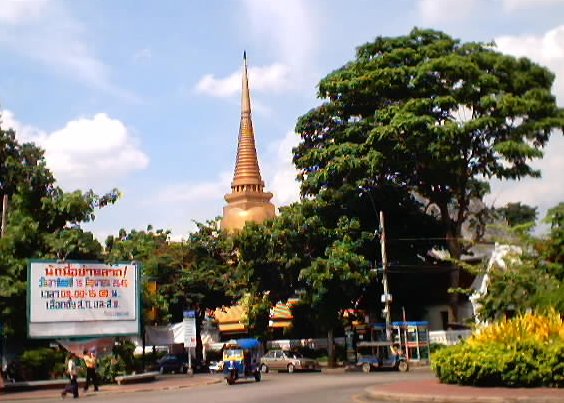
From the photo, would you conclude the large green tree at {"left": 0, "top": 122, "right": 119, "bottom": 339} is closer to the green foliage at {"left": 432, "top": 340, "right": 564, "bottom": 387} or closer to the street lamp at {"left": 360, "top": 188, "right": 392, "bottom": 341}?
the street lamp at {"left": 360, "top": 188, "right": 392, "bottom": 341}

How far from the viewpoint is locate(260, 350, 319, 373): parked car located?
37500 mm

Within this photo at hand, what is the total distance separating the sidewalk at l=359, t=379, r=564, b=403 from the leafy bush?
0.37m

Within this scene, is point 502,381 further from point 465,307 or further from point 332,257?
point 465,307

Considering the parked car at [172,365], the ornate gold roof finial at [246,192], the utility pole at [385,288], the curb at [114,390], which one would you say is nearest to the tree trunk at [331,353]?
the utility pole at [385,288]

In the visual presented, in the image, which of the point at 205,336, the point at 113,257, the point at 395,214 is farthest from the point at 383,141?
the point at 205,336

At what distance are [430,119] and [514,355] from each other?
2056 cm

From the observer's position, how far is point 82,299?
1176 inches

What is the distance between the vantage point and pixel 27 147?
43.2 metres

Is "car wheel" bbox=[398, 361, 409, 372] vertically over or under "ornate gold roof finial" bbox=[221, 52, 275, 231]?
under

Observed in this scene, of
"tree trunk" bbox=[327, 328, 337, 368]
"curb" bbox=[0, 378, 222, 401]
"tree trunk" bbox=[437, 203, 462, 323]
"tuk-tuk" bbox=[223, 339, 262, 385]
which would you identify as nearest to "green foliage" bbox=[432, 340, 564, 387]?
"tuk-tuk" bbox=[223, 339, 262, 385]

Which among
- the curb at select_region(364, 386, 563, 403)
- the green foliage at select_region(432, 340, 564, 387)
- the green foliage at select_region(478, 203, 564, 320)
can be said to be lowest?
the curb at select_region(364, 386, 563, 403)

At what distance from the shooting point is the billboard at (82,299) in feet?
94.0

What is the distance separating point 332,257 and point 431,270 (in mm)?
7559

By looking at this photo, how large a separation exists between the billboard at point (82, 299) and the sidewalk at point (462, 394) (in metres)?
14.2
